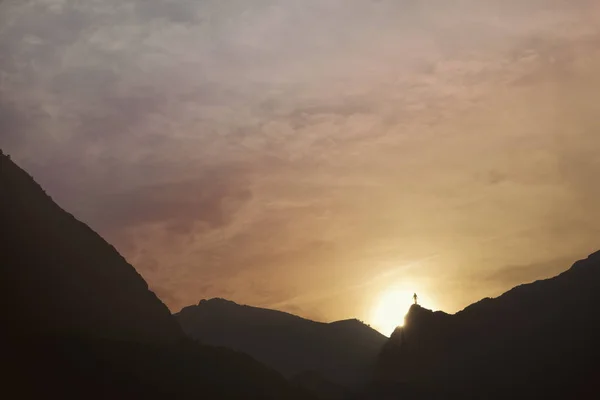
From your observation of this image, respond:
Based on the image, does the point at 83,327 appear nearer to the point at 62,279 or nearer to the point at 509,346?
the point at 62,279

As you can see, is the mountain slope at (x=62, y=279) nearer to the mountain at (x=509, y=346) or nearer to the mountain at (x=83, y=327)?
the mountain at (x=83, y=327)

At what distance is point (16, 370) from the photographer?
6950 centimetres

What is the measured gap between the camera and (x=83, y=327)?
9175 cm

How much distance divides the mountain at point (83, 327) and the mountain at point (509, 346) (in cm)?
5762

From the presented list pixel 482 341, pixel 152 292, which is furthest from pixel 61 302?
pixel 482 341

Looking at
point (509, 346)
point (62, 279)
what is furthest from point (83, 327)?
point (509, 346)

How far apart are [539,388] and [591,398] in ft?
38.1

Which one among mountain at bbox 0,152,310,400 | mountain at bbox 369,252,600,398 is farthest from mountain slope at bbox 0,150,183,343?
mountain at bbox 369,252,600,398

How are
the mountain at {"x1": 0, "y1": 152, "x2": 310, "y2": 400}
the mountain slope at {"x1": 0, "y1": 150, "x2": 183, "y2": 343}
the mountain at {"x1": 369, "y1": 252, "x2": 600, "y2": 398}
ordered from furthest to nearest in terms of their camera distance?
the mountain at {"x1": 369, "y1": 252, "x2": 600, "y2": 398} < the mountain slope at {"x1": 0, "y1": 150, "x2": 183, "y2": 343} < the mountain at {"x1": 0, "y1": 152, "x2": 310, "y2": 400}

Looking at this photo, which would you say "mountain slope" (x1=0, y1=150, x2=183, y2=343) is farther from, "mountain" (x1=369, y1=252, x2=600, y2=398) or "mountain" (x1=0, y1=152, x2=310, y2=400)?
"mountain" (x1=369, y1=252, x2=600, y2=398)

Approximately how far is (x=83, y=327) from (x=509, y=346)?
105 meters

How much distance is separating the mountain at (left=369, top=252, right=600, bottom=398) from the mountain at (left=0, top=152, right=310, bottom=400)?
57.6 m

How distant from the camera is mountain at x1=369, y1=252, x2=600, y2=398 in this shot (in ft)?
451

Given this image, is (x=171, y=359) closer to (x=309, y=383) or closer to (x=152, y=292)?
(x=152, y=292)
